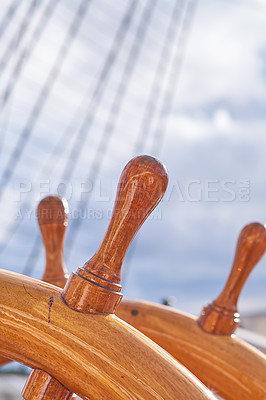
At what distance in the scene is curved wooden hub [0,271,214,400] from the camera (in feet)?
0.79

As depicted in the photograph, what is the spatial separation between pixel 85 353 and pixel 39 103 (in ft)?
10.2

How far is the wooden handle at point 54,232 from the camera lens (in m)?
0.44

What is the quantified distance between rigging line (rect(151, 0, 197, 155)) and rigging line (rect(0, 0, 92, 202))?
897 mm

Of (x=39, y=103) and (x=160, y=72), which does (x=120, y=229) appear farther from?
(x=160, y=72)

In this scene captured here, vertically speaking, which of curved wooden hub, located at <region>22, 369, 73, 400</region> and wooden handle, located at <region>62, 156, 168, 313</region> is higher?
wooden handle, located at <region>62, 156, 168, 313</region>

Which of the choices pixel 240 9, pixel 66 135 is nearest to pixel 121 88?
pixel 66 135

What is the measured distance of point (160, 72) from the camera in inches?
157

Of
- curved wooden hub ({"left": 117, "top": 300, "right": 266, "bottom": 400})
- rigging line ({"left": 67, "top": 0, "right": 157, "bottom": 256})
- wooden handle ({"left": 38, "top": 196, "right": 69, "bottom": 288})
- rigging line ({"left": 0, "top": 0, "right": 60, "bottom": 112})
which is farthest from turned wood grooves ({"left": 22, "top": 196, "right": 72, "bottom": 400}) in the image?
rigging line ({"left": 67, "top": 0, "right": 157, "bottom": 256})

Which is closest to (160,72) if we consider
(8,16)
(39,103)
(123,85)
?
(123,85)

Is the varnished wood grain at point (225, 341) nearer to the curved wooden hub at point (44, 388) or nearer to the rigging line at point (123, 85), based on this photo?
the curved wooden hub at point (44, 388)

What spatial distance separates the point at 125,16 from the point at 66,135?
1111 millimetres

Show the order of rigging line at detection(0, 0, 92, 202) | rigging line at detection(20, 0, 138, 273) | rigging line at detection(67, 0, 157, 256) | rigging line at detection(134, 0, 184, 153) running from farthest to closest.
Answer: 1. rigging line at detection(134, 0, 184, 153)
2. rigging line at detection(67, 0, 157, 256)
3. rigging line at detection(20, 0, 138, 273)
4. rigging line at detection(0, 0, 92, 202)

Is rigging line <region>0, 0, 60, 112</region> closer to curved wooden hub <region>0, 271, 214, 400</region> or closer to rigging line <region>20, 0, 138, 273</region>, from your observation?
rigging line <region>20, 0, 138, 273</region>

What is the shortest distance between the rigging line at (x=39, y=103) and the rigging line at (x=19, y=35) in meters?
0.34
